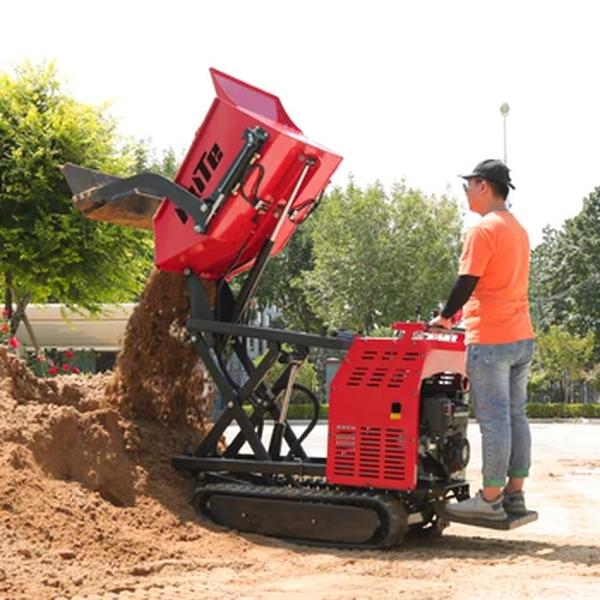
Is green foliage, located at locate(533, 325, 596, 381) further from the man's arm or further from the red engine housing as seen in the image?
the man's arm

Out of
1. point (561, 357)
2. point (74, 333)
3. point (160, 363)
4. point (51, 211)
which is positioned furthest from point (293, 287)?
point (160, 363)

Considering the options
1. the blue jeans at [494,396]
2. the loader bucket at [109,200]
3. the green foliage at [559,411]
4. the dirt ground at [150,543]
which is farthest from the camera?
the green foliage at [559,411]

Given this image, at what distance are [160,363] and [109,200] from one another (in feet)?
4.08

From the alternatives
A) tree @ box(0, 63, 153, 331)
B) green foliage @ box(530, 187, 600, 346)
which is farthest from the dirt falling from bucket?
green foliage @ box(530, 187, 600, 346)

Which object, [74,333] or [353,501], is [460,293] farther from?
[74,333]

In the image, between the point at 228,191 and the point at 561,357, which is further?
the point at 561,357

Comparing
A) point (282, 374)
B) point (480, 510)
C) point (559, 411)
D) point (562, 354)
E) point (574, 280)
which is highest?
point (574, 280)

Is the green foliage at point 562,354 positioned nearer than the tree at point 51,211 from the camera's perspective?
No

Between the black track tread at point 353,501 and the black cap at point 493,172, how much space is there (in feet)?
6.86

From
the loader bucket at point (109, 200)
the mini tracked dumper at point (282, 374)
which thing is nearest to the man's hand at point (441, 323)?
the mini tracked dumper at point (282, 374)

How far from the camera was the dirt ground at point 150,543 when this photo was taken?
5.45m

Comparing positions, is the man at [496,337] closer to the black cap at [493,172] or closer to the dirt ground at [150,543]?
the black cap at [493,172]

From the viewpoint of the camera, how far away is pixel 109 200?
25.8 ft

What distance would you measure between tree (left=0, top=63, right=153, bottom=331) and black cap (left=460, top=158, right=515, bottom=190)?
1434 cm
